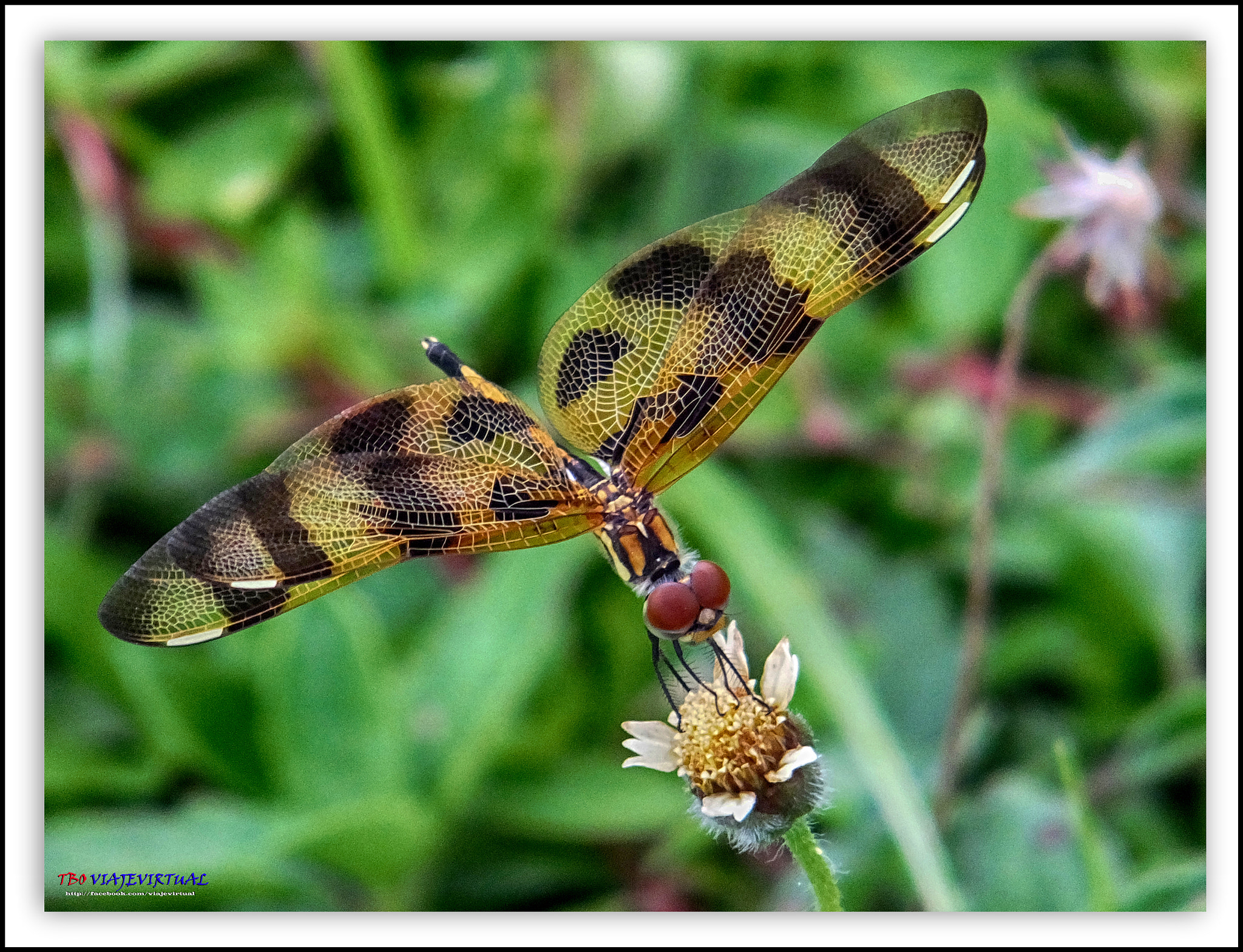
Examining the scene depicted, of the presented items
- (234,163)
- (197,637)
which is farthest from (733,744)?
(234,163)

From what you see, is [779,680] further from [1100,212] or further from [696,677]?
[1100,212]

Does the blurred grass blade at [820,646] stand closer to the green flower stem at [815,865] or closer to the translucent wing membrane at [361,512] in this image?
the green flower stem at [815,865]

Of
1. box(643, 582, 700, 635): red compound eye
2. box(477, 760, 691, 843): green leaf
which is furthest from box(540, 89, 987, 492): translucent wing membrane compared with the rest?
box(477, 760, 691, 843): green leaf

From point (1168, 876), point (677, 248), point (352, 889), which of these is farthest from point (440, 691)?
point (1168, 876)

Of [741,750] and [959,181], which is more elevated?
[959,181]

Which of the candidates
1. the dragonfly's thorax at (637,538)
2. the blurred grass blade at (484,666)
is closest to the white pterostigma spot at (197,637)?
the dragonfly's thorax at (637,538)
